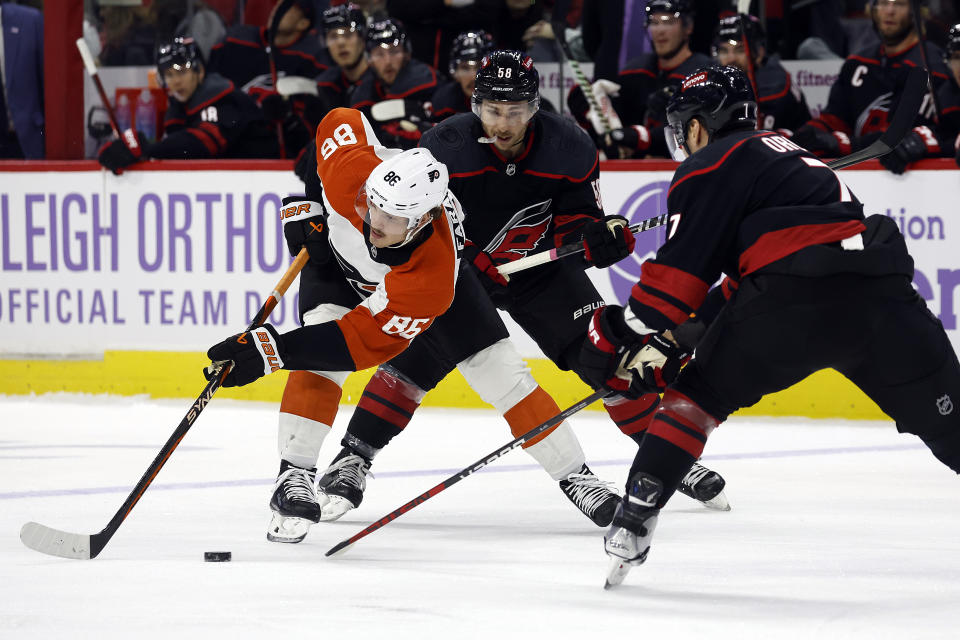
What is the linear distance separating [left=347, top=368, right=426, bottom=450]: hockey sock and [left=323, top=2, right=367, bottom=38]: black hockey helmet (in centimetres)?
280

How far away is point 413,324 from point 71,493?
4.79ft

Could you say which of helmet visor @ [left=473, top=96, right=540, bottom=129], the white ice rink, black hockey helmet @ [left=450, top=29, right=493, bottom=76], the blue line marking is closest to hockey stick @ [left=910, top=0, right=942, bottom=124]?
the white ice rink

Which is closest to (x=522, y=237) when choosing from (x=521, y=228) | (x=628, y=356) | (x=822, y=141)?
(x=521, y=228)

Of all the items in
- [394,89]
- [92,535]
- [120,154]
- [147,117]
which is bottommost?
[147,117]

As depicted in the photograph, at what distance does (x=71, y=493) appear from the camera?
4168mm

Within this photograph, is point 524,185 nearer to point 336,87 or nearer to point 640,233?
point 640,233

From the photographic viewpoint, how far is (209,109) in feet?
21.3

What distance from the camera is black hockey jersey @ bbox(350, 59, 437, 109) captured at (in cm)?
619

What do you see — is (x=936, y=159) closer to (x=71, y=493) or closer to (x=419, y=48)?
(x=419, y=48)

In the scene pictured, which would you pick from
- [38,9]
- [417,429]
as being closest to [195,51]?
[38,9]

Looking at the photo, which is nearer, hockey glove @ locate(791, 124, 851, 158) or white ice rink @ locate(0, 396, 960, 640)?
white ice rink @ locate(0, 396, 960, 640)

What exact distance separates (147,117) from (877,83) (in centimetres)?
336

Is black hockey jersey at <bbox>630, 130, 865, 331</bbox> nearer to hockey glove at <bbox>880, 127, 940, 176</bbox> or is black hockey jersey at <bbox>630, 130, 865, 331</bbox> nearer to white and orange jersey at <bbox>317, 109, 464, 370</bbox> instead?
white and orange jersey at <bbox>317, 109, 464, 370</bbox>

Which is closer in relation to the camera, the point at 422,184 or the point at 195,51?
the point at 422,184
